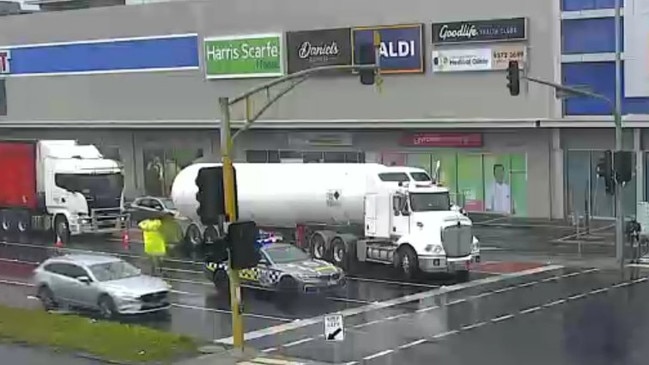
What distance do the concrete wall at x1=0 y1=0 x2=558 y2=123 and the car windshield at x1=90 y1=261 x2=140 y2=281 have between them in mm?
23156

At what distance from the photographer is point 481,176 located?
50.4 metres

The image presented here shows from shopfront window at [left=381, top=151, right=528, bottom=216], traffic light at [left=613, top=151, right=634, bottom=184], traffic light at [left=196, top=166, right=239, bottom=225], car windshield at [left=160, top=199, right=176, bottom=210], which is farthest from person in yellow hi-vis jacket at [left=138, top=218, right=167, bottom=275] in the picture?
shopfront window at [left=381, top=151, right=528, bottom=216]

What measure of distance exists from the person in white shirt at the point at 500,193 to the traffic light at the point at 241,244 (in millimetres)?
29868

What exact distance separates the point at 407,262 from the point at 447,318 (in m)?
7.42

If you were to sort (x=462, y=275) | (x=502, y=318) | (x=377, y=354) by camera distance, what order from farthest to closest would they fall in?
(x=462, y=275), (x=502, y=318), (x=377, y=354)

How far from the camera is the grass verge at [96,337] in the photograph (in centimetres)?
2272

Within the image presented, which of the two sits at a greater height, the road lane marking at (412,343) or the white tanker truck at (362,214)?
the white tanker truck at (362,214)

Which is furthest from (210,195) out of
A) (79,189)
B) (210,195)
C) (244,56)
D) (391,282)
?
(244,56)

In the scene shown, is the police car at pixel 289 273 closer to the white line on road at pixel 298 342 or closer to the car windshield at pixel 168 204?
the white line on road at pixel 298 342

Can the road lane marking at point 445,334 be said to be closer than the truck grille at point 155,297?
Answer: Yes

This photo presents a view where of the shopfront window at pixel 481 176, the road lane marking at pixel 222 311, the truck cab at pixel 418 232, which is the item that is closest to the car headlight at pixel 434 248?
the truck cab at pixel 418 232

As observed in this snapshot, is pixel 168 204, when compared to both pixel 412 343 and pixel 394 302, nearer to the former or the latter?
pixel 394 302

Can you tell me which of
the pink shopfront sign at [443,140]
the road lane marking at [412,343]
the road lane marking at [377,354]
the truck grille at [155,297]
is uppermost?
the pink shopfront sign at [443,140]

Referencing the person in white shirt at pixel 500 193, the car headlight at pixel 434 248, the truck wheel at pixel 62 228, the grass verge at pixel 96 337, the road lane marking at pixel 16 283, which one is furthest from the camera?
the person in white shirt at pixel 500 193
